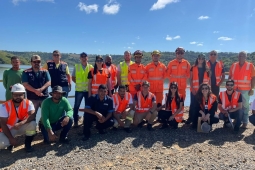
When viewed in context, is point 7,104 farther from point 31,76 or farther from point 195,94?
point 195,94

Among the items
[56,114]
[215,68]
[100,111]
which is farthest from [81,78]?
[215,68]

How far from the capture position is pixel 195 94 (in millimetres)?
6664

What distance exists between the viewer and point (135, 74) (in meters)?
6.86

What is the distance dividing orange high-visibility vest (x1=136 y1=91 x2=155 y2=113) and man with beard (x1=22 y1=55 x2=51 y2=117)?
2.50m

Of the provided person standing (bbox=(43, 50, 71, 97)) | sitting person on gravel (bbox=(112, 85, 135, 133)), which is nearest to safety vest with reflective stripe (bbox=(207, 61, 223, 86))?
sitting person on gravel (bbox=(112, 85, 135, 133))

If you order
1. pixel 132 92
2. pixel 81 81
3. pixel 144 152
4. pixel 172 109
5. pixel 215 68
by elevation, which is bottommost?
pixel 144 152

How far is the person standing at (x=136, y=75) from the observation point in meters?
6.84

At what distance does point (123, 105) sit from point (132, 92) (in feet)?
2.25

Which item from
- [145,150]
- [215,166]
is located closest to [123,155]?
[145,150]

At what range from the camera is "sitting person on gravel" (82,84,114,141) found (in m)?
5.80

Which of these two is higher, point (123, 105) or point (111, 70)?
point (111, 70)

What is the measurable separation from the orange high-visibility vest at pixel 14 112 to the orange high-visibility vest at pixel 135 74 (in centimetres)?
304

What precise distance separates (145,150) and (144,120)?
2.01m

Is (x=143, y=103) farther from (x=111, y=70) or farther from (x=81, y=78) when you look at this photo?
(x=81, y=78)
